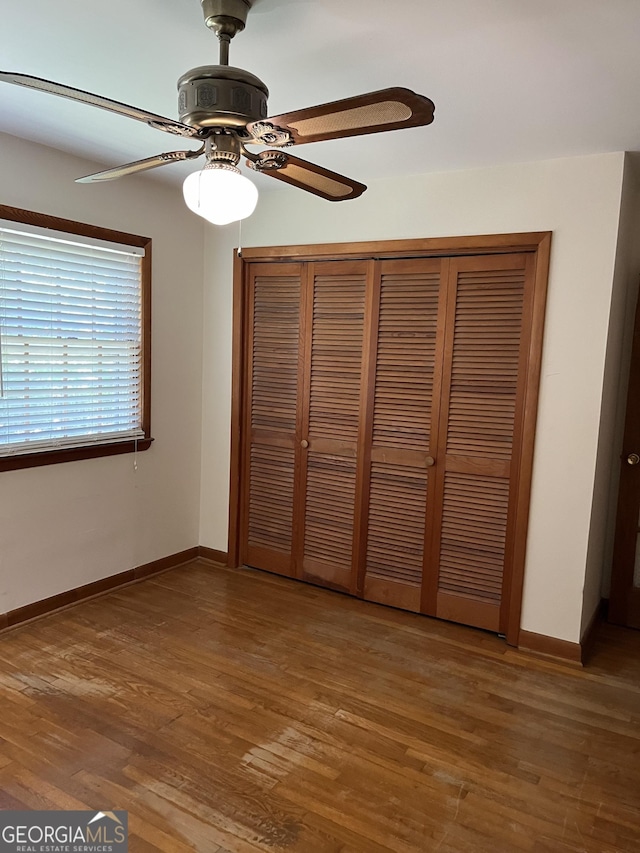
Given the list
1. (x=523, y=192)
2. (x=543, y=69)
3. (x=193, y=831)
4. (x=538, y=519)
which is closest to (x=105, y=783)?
(x=193, y=831)

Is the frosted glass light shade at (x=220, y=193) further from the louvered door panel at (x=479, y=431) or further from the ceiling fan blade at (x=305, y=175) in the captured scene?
the louvered door panel at (x=479, y=431)

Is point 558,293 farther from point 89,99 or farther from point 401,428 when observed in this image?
point 89,99

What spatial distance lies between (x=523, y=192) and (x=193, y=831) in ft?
9.77

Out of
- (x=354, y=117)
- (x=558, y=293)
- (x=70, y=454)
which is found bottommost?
(x=70, y=454)

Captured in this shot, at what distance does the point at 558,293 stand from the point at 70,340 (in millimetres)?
2514

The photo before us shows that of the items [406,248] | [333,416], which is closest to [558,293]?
[406,248]

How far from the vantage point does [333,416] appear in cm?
366

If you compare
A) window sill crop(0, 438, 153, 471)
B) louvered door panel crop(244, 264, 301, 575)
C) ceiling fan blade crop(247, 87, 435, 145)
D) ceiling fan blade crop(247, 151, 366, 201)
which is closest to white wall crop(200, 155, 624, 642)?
louvered door panel crop(244, 264, 301, 575)

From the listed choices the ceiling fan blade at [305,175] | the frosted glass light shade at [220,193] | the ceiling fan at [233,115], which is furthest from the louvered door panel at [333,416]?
the frosted glass light shade at [220,193]

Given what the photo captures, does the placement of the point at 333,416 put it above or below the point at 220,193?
below

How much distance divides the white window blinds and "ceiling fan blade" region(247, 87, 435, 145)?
6.16 feet

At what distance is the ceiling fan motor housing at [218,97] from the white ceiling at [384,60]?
273 millimetres

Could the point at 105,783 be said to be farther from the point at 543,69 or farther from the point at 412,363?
the point at 543,69

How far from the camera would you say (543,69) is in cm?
194
